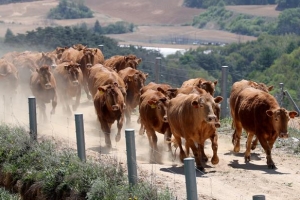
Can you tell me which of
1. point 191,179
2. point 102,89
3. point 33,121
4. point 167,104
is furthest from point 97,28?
point 191,179

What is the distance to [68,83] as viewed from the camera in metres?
28.1

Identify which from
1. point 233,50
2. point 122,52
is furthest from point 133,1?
point 122,52

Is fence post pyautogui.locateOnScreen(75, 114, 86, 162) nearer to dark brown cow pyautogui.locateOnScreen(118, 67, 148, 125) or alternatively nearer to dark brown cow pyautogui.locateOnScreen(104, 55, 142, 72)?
dark brown cow pyautogui.locateOnScreen(118, 67, 148, 125)

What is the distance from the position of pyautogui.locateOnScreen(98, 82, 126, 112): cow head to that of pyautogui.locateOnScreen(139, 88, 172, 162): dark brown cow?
1.01 meters

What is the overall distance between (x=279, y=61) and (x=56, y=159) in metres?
38.7

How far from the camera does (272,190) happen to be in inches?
663

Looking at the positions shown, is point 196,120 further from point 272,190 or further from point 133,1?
point 133,1

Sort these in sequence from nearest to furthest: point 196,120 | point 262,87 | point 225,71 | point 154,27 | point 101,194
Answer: point 101,194 < point 196,120 < point 262,87 < point 225,71 < point 154,27

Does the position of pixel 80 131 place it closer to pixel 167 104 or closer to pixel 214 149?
pixel 214 149

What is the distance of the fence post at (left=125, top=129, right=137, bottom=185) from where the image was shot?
14.6 metres

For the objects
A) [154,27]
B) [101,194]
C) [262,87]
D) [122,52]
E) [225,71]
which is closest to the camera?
[101,194]

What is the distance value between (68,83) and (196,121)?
10.0m

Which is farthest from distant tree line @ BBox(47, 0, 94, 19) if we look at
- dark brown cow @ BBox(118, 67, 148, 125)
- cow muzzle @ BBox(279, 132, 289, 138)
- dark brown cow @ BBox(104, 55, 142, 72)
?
cow muzzle @ BBox(279, 132, 289, 138)

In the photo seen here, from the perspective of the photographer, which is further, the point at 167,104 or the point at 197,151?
the point at 167,104
